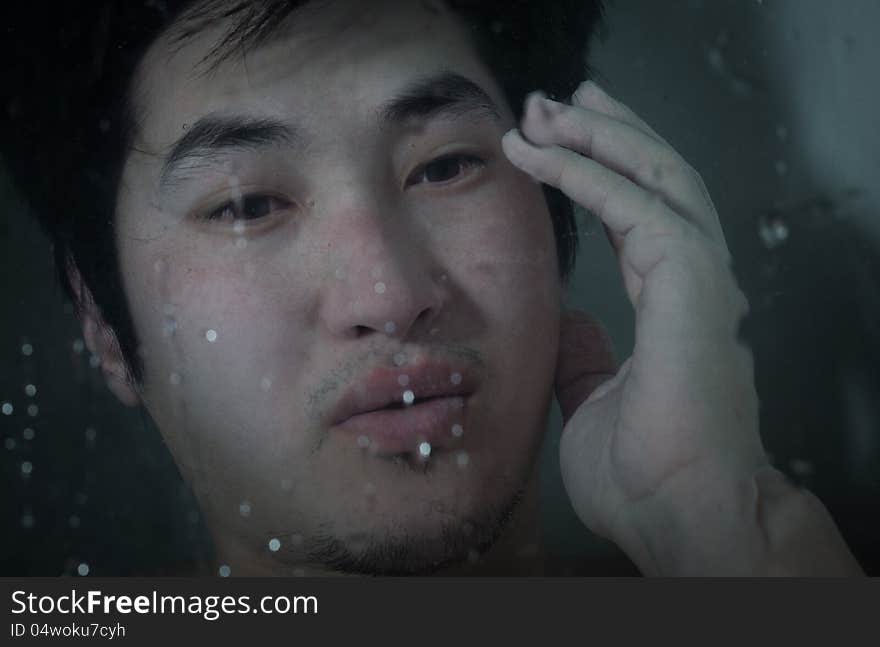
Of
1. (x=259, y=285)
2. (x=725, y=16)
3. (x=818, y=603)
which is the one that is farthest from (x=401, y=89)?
(x=818, y=603)

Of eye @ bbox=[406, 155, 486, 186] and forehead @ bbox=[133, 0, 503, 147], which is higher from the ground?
forehead @ bbox=[133, 0, 503, 147]

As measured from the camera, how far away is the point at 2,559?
→ 0.54 metres

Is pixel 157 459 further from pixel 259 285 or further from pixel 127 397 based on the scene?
pixel 259 285

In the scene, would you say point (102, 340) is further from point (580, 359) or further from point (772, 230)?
point (772, 230)

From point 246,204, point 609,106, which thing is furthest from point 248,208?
point 609,106

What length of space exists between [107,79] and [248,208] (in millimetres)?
133

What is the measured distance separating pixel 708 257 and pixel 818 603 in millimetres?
207

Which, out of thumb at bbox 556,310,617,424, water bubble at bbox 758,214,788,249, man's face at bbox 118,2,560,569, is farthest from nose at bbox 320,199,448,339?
water bubble at bbox 758,214,788,249

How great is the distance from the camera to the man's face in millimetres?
484

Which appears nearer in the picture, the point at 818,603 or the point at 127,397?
the point at 818,603

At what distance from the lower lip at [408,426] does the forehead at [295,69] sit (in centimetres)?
19

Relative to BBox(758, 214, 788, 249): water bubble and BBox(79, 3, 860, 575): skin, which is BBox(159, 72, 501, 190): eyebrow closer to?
BBox(79, 3, 860, 575): skin

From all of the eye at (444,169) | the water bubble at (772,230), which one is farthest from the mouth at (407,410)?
the water bubble at (772,230)

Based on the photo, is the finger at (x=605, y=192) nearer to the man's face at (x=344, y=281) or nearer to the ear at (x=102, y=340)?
the man's face at (x=344, y=281)
